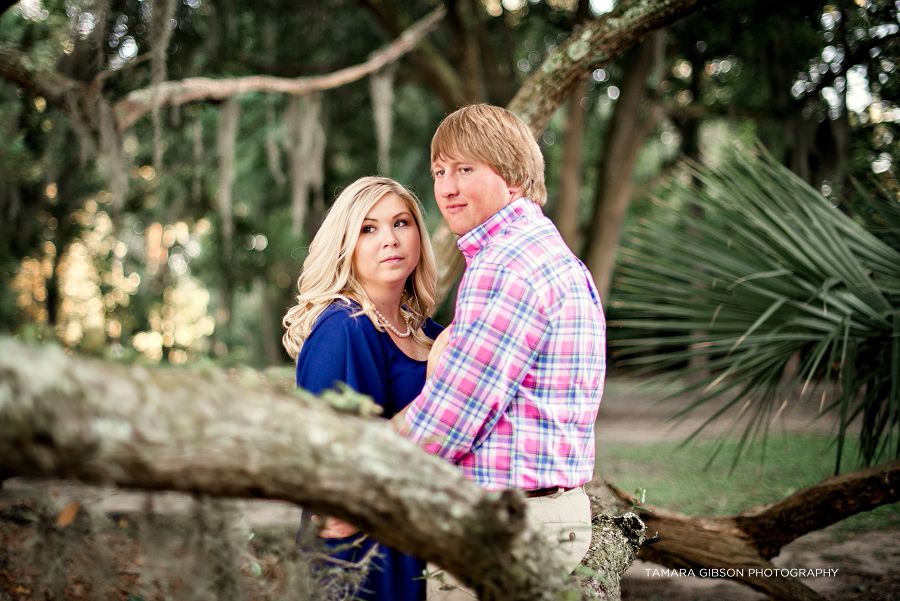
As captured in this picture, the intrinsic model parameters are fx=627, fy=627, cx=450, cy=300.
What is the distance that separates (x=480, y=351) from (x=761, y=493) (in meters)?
5.44

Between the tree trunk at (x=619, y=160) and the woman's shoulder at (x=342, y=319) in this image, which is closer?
the woman's shoulder at (x=342, y=319)

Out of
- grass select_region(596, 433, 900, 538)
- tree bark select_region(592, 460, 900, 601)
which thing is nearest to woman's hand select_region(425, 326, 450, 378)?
tree bark select_region(592, 460, 900, 601)

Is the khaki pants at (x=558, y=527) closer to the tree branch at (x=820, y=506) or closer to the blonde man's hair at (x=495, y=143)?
the blonde man's hair at (x=495, y=143)

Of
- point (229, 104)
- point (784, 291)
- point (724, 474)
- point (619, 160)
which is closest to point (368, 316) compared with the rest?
point (784, 291)

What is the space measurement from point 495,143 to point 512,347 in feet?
2.29

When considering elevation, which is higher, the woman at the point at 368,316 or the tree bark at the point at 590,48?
the tree bark at the point at 590,48

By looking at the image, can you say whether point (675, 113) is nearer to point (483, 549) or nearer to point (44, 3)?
point (44, 3)

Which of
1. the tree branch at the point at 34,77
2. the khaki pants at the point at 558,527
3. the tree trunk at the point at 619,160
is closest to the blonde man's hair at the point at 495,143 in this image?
the khaki pants at the point at 558,527

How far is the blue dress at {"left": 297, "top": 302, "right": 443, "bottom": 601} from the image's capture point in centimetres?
203

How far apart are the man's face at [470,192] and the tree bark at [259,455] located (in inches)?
34.8

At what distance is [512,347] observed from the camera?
1685 millimetres

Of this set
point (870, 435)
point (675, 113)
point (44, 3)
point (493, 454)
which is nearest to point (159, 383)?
point (493, 454)

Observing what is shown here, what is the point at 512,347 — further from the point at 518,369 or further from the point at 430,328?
the point at 430,328

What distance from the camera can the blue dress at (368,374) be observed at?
203cm
